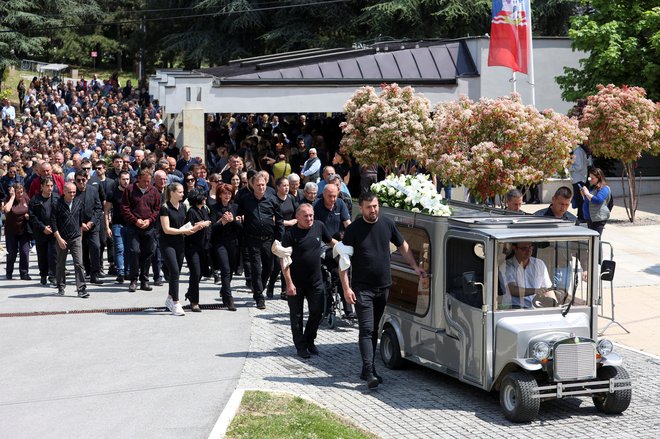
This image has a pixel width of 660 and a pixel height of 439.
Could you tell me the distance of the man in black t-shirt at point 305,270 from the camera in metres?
11.9

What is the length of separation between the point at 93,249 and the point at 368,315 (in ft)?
23.7

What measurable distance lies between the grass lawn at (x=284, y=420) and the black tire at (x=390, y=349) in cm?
173

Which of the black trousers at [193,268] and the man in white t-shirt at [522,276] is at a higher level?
the man in white t-shirt at [522,276]

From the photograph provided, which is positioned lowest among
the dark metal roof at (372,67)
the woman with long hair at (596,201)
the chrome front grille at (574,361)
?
the chrome front grille at (574,361)

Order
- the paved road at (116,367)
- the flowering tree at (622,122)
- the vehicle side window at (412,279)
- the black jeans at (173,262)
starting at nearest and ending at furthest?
the paved road at (116,367), the vehicle side window at (412,279), the black jeans at (173,262), the flowering tree at (622,122)

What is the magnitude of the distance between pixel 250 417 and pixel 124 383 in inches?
79.1

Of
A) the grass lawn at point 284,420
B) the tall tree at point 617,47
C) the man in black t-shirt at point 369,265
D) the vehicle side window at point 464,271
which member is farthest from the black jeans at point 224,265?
the tall tree at point 617,47

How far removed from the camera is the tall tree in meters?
28.3

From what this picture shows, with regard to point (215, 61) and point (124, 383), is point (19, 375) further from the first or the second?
point (215, 61)

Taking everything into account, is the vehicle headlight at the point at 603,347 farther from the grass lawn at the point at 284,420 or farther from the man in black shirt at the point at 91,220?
the man in black shirt at the point at 91,220

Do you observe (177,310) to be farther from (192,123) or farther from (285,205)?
(192,123)

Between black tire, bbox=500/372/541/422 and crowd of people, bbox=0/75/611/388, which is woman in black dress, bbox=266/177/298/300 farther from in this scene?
black tire, bbox=500/372/541/422

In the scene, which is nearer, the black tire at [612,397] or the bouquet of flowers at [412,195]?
the black tire at [612,397]

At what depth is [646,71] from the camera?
92.2 feet
